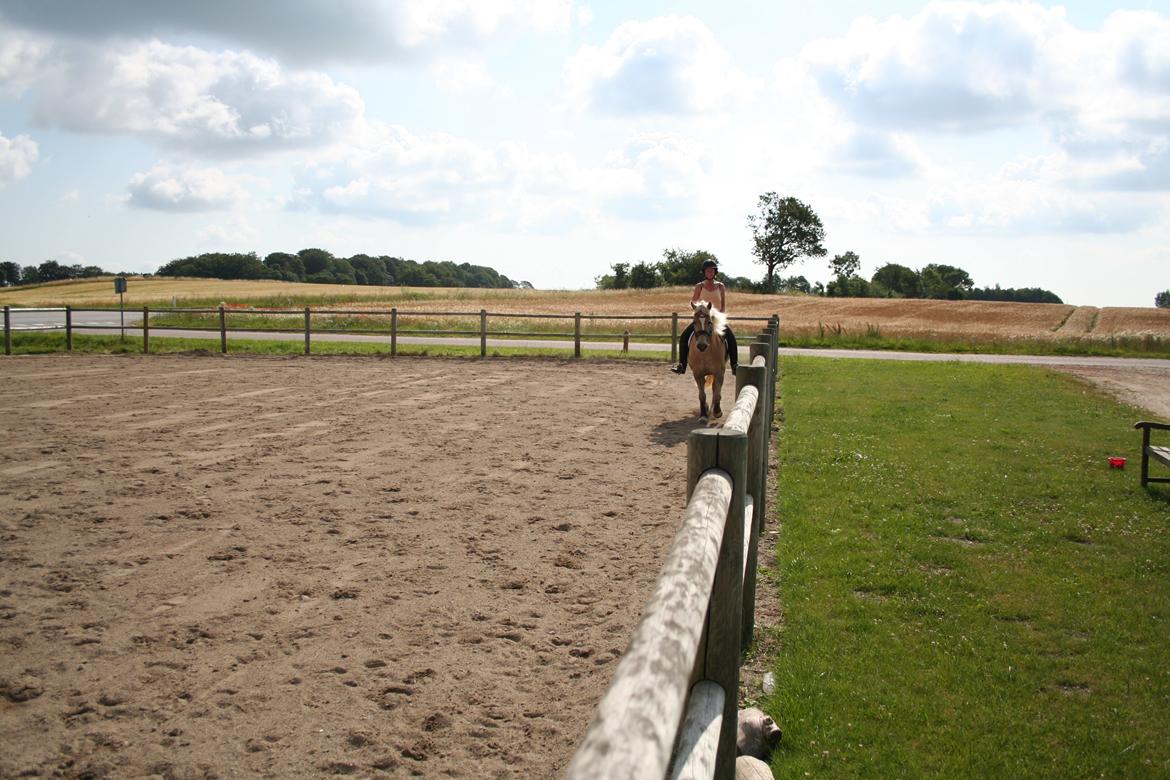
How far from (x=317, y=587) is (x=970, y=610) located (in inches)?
161

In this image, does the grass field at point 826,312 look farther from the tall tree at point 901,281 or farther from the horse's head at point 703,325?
the tall tree at point 901,281

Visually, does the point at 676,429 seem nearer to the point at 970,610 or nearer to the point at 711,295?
the point at 711,295

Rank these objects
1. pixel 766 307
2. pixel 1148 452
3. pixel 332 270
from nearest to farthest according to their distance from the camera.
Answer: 1. pixel 1148 452
2. pixel 766 307
3. pixel 332 270

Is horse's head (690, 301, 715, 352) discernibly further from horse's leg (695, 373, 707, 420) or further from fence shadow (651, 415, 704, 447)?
fence shadow (651, 415, 704, 447)

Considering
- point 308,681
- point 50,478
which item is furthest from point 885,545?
point 50,478

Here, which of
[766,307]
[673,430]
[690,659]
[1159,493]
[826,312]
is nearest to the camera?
[690,659]

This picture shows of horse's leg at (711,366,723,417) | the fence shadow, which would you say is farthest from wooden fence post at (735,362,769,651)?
horse's leg at (711,366,723,417)

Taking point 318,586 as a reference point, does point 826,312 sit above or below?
above

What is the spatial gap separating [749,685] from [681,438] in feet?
22.8

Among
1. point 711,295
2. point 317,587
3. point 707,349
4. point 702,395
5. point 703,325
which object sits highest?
point 711,295

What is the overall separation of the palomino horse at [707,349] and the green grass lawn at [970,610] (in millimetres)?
2049

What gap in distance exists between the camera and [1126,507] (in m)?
7.46

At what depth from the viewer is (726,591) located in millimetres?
2654

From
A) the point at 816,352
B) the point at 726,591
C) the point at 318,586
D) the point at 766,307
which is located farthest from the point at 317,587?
the point at 766,307
